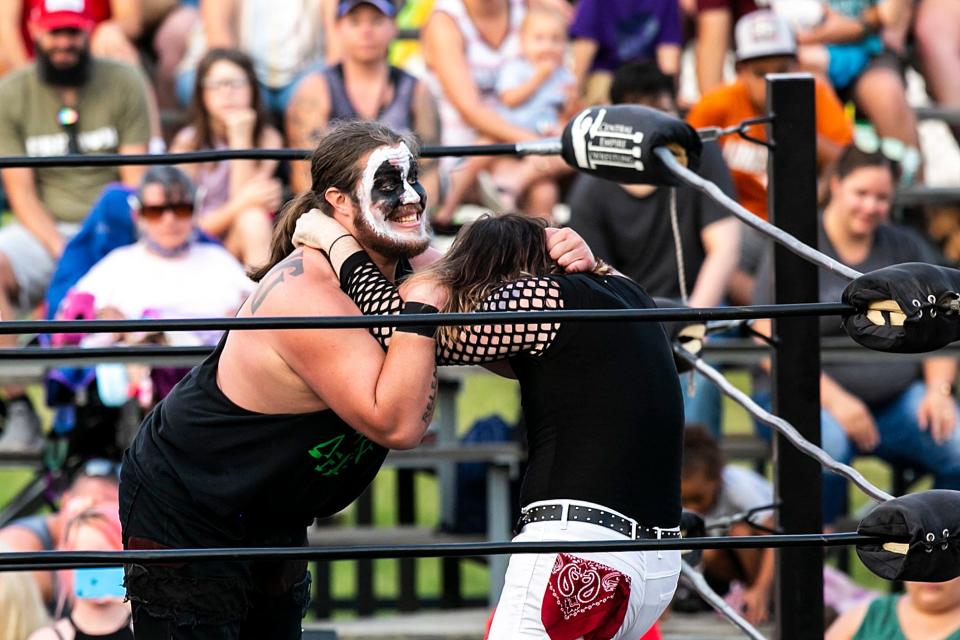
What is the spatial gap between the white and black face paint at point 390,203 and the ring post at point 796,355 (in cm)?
80

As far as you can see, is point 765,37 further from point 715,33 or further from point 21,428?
point 21,428

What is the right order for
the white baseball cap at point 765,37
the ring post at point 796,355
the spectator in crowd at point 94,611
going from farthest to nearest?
the white baseball cap at point 765,37, the spectator in crowd at point 94,611, the ring post at point 796,355

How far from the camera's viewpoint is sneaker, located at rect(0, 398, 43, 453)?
5941 mm

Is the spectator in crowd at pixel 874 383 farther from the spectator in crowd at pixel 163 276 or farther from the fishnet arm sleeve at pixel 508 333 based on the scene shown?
the fishnet arm sleeve at pixel 508 333

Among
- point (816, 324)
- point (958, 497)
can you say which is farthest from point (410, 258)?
point (958, 497)

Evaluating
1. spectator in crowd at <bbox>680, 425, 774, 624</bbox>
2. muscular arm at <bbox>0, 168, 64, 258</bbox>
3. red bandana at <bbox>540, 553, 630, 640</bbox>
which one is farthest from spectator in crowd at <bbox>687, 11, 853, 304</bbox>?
red bandana at <bbox>540, 553, 630, 640</bbox>

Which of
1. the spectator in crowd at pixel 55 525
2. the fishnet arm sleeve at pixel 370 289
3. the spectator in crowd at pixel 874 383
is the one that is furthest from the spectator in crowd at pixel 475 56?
the fishnet arm sleeve at pixel 370 289

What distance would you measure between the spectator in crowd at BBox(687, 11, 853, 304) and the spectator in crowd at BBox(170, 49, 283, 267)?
1.69 m

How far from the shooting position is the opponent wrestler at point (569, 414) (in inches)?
106

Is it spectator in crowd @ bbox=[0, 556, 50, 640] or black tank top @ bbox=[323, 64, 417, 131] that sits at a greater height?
black tank top @ bbox=[323, 64, 417, 131]

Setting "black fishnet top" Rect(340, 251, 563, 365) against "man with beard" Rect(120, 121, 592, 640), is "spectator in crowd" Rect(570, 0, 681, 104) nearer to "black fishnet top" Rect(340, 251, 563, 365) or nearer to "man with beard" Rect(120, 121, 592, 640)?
"man with beard" Rect(120, 121, 592, 640)

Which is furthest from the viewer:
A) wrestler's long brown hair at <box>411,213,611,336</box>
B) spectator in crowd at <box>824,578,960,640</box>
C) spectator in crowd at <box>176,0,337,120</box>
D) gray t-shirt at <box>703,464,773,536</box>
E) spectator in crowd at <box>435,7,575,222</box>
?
spectator in crowd at <box>176,0,337,120</box>

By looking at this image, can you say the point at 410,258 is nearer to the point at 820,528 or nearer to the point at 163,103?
the point at 820,528

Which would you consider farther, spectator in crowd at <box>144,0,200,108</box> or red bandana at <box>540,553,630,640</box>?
spectator in crowd at <box>144,0,200,108</box>
